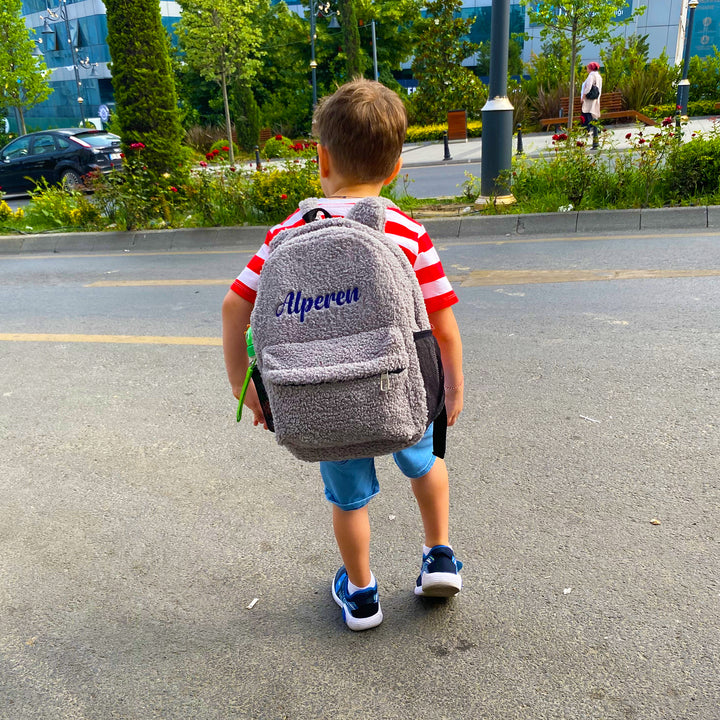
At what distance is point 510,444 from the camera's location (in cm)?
349

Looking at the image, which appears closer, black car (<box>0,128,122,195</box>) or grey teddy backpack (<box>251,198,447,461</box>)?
grey teddy backpack (<box>251,198,447,461</box>)

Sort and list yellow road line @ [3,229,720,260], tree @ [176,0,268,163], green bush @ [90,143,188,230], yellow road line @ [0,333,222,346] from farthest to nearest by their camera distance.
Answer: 1. tree @ [176,0,268,163]
2. green bush @ [90,143,188,230]
3. yellow road line @ [3,229,720,260]
4. yellow road line @ [0,333,222,346]

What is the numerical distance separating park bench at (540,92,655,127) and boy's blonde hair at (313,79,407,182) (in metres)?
23.0

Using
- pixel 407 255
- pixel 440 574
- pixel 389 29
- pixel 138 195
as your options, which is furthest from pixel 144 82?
pixel 389 29

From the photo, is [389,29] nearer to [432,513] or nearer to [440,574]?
[432,513]

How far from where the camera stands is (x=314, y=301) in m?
1.76

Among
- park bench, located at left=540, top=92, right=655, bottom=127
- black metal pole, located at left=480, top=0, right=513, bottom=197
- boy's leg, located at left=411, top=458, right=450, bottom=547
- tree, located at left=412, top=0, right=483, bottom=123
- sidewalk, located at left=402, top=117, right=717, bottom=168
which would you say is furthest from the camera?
tree, located at left=412, top=0, right=483, bottom=123

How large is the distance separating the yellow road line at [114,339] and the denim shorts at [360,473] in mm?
3293

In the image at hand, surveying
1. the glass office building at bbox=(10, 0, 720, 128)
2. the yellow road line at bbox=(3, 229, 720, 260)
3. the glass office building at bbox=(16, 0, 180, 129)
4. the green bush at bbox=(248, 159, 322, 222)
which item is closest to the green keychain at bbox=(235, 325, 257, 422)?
the yellow road line at bbox=(3, 229, 720, 260)

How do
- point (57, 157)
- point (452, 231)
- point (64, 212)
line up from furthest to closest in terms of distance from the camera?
point (57, 157) → point (64, 212) → point (452, 231)

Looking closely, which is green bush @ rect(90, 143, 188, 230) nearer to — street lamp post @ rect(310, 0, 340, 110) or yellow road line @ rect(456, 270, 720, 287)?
yellow road line @ rect(456, 270, 720, 287)

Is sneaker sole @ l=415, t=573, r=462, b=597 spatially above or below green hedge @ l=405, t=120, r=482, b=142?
below

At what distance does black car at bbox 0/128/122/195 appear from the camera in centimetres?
1739

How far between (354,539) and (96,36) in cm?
5112
